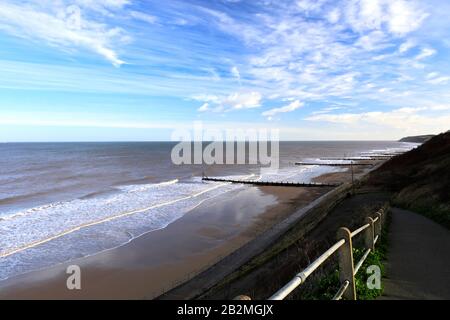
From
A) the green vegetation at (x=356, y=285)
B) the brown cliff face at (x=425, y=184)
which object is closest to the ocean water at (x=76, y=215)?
the green vegetation at (x=356, y=285)

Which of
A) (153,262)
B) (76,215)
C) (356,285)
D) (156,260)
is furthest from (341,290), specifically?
(76,215)

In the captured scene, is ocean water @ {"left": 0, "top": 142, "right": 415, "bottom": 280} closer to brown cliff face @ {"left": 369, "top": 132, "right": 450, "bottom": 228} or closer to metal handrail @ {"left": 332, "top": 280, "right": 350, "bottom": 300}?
brown cliff face @ {"left": 369, "top": 132, "right": 450, "bottom": 228}

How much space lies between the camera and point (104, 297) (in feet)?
48.3

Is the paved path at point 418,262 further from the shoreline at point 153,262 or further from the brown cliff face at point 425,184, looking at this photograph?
the shoreline at point 153,262

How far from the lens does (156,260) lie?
61.8 feet

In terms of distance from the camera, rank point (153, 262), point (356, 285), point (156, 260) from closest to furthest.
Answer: point (356, 285)
point (153, 262)
point (156, 260)

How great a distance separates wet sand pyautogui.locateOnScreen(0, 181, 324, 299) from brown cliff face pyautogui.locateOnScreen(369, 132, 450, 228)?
30.1 feet

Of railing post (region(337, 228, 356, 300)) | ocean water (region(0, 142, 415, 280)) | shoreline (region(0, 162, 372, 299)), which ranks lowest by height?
shoreline (region(0, 162, 372, 299))

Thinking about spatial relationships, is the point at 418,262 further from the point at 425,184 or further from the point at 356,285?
the point at 425,184

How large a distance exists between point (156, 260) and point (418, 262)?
13.1 metres

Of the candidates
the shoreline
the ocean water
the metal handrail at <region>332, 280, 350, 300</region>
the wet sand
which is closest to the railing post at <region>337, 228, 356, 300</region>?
the metal handrail at <region>332, 280, 350, 300</region>

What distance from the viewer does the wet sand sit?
1531 cm
